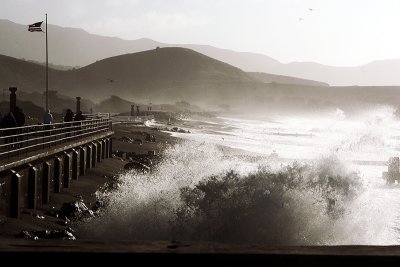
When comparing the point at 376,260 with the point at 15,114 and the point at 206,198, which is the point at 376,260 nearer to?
the point at 206,198

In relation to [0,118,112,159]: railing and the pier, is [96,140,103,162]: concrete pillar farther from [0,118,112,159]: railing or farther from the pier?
[0,118,112,159]: railing

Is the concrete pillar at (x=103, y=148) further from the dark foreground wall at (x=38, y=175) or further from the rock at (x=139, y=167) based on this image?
the dark foreground wall at (x=38, y=175)

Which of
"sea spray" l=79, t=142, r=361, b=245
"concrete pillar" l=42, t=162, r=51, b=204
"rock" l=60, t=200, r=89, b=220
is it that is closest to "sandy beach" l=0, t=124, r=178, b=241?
"concrete pillar" l=42, t=162, r=51, b=204

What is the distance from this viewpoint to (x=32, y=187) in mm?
15641

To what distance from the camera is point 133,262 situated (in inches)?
135

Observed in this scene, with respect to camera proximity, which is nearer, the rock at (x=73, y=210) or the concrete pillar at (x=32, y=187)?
the concrete pillar at (x=32, y=187)

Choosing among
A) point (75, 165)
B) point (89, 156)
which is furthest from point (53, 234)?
point (89, 156)

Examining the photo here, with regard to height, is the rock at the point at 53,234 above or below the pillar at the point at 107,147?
above

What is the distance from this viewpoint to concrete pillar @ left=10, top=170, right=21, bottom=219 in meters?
13.8

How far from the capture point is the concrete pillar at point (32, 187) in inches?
610

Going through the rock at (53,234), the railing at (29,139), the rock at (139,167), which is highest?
the railing at (29,139)

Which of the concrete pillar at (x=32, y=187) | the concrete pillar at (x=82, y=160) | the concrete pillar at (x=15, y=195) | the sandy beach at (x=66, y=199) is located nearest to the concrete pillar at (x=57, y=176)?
the sandy beach at (x=66, y=199)

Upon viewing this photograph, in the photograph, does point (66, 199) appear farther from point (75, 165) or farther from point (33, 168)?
point (75, 165)

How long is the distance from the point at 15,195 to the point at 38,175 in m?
2.72
